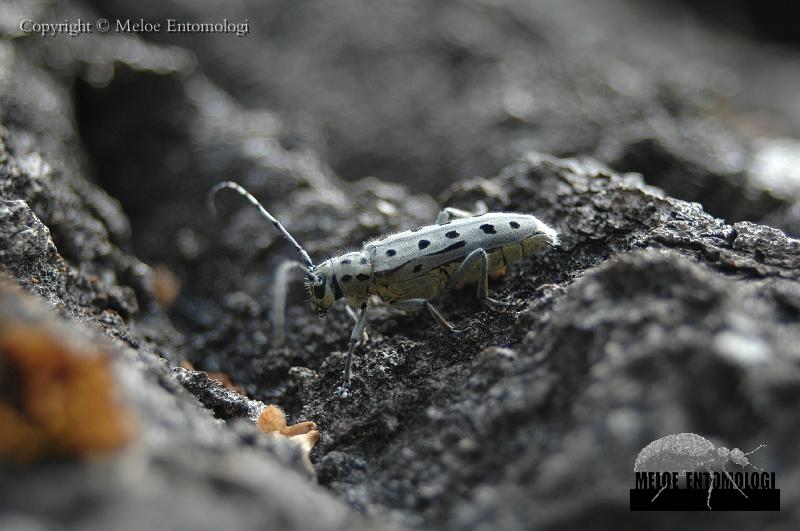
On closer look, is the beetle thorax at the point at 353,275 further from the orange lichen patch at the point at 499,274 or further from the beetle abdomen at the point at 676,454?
the beetle abdomen at the point at 676,454

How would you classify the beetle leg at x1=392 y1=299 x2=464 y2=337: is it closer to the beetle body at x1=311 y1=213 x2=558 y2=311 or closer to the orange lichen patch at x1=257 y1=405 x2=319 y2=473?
the beetle body at x1=311 y1=213 x2=558 y2=311

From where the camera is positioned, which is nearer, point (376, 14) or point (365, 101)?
point (365, 101)

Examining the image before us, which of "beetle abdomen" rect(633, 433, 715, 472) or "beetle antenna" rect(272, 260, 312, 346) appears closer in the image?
"beetle abdomen" rect(633, 433, 715, 472)

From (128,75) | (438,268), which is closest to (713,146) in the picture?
(438,268)

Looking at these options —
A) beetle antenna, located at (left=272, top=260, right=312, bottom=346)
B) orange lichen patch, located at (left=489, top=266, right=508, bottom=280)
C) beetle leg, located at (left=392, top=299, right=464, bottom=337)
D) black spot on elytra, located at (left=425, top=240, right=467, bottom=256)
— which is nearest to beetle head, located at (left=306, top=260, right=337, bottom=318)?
beetle antenna, located at (left=272, top=260, right=312, bottom=346)

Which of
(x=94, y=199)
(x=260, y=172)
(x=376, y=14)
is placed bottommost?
(x=94, y=199)

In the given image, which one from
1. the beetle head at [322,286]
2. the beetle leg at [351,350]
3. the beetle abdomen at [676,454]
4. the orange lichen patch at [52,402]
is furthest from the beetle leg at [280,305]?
the beetle abdomen at [676,454]

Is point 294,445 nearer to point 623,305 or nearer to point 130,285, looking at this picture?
point 623,305
